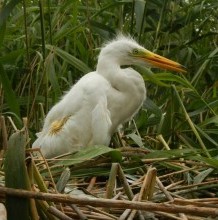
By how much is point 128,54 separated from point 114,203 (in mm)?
1605

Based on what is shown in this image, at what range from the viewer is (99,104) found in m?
2.54

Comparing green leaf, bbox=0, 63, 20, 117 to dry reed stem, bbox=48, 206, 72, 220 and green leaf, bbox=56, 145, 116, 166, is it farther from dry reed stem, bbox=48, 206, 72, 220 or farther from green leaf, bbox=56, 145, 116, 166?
dry reed stem, bbox=48, 206, 72, 220

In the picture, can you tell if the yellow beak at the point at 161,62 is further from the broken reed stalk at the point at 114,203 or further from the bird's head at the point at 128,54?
the broken reed stalk at the point at 114,203

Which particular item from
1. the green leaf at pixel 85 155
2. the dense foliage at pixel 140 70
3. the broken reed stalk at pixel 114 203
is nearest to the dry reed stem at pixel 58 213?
the broken reed stalk at pixel 114 203

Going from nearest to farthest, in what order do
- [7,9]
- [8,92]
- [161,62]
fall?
[7,9] < [8,92] < [161,62]

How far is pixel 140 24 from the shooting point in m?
2.77

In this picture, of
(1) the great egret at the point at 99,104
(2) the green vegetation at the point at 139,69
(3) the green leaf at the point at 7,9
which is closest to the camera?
(3) the green leaf at the point at 7,9

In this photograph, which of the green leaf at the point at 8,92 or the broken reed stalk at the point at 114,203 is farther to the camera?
the green leaf at the point at 8,92

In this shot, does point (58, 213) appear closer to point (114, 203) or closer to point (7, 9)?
point (114, 203)

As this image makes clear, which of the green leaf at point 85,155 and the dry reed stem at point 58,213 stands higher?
the dry reed stem at point 58,213

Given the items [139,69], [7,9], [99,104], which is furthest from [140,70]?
[7,9]

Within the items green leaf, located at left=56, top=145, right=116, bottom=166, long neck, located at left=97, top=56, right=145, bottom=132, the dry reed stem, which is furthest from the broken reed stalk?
long neck, located at left=97, top=56, right=145, bottom=132

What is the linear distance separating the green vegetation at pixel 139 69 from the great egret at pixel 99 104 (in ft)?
0.22

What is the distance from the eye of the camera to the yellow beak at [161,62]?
264cm
